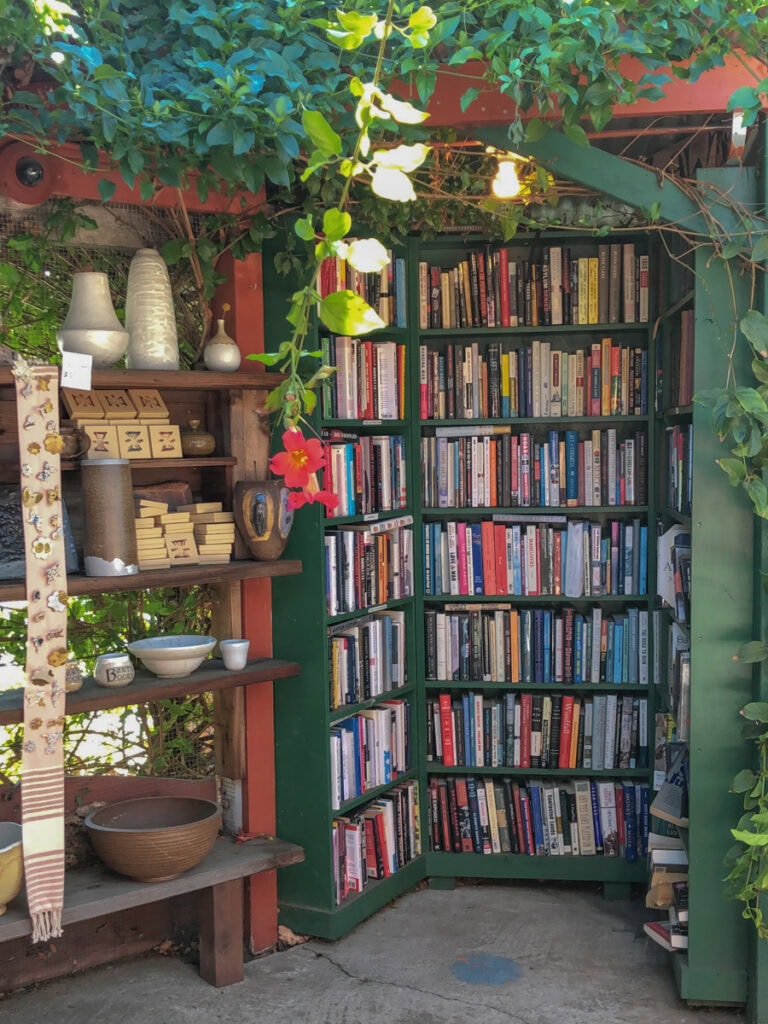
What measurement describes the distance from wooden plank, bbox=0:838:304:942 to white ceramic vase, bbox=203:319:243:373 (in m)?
1.48

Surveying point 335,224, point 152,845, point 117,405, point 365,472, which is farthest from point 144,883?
point 335,224

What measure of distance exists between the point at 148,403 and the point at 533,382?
151cm

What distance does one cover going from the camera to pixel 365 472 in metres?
3.95

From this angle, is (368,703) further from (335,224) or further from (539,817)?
(335,224)

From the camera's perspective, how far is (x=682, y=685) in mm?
3389

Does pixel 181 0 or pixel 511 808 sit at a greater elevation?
pixel 181 0

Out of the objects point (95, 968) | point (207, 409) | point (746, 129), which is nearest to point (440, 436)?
point (207, 409)

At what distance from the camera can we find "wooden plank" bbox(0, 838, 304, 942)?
9.86ft

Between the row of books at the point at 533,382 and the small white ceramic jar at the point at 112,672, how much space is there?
1547 millimetres

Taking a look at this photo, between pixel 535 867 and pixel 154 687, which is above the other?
pixel 154 687

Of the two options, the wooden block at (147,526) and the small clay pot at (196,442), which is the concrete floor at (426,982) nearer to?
the wooden block at (147,526)

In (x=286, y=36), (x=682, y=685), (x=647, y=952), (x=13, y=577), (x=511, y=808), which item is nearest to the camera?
(x=286, y=36)

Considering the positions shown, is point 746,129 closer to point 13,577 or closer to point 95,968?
point 13,577

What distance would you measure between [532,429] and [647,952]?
1.91 metres
